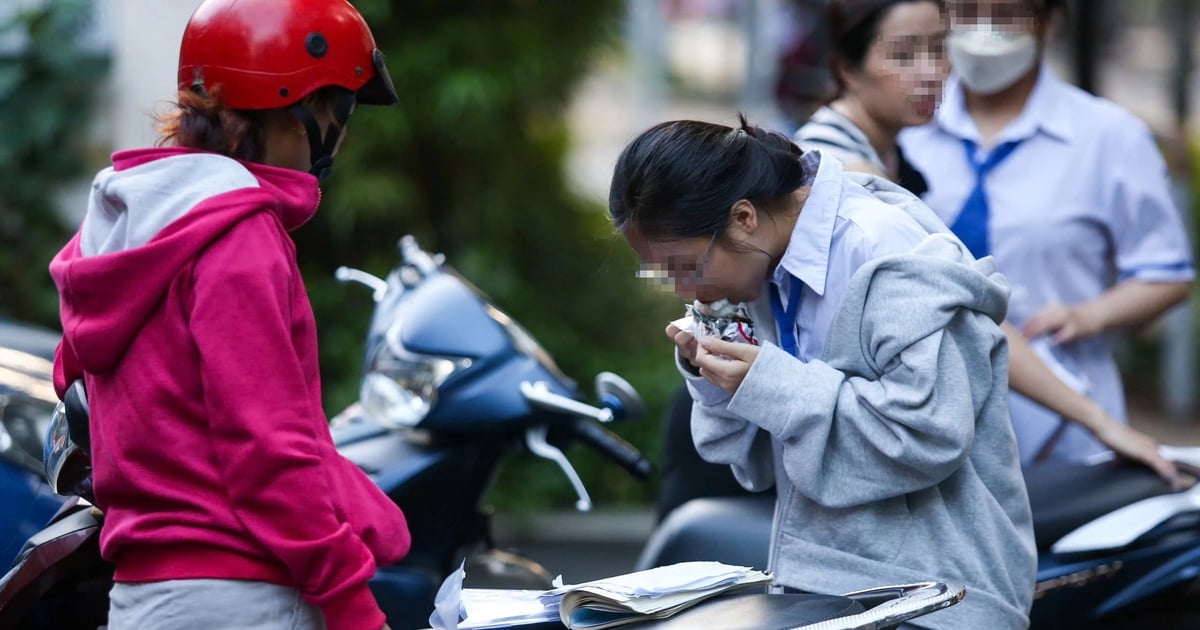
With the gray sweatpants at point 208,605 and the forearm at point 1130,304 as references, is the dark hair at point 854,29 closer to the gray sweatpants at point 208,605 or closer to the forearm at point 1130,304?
the forearm at point 1130,304

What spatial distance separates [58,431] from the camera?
2.44m

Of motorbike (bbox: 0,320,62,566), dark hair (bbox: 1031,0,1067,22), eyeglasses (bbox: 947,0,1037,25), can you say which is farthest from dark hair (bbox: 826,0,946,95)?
motorbike (bbox: 0,320,62,566)

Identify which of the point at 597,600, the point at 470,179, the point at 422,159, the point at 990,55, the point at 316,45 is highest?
the point at 316,45

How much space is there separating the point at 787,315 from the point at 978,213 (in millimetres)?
1258

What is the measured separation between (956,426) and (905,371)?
0.10m

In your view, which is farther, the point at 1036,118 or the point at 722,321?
the point at 1036,118

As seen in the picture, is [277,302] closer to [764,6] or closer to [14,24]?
[14,24]

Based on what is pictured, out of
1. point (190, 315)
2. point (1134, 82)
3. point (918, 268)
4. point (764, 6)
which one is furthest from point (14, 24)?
point (1134, 82)

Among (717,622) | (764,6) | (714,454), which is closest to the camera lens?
(717,622)

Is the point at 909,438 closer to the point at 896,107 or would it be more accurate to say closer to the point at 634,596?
the point at 634,596

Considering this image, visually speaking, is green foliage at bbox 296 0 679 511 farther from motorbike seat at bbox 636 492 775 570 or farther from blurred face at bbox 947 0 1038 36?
motorbike seat at bbox 636 492 775 570

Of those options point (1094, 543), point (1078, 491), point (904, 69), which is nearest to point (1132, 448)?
point (1078, 491)

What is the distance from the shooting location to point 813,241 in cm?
212

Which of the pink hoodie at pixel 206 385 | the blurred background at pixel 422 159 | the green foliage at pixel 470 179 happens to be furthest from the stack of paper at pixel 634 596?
the blurred background at pixel 422 159
